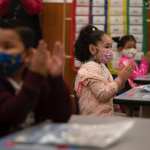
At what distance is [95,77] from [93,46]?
0.82 ft

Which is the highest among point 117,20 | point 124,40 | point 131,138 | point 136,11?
point 136,11

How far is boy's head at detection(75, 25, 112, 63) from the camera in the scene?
2.69m

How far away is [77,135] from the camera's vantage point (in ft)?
3.63

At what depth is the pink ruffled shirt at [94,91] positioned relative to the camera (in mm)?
2514

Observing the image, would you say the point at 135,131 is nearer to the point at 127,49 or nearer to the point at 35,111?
the point at 35,111

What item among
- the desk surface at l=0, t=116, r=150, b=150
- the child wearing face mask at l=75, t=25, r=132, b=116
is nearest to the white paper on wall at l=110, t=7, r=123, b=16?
the child wearing face mask at l=75, t=25, r=132, b=116

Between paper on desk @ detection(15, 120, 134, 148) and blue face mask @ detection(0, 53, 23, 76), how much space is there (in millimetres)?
206

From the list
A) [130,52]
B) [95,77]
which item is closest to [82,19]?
[130,52]

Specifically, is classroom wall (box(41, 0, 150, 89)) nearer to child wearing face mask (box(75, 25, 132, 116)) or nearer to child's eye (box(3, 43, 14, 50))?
child wearing face mask (box(75, 25, 132, 116))

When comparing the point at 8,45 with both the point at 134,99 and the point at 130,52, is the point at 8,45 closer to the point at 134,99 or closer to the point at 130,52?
the point at 134,99

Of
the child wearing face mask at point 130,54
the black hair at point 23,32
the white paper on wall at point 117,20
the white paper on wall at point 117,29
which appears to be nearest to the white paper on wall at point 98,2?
the white paper on wall at point 117,20

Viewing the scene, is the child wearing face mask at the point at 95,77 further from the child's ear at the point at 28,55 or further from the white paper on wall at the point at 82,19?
the white paper on wall at the point at 82,19

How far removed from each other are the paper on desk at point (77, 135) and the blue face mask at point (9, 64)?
21cm

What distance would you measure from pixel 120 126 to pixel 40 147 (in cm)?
30
